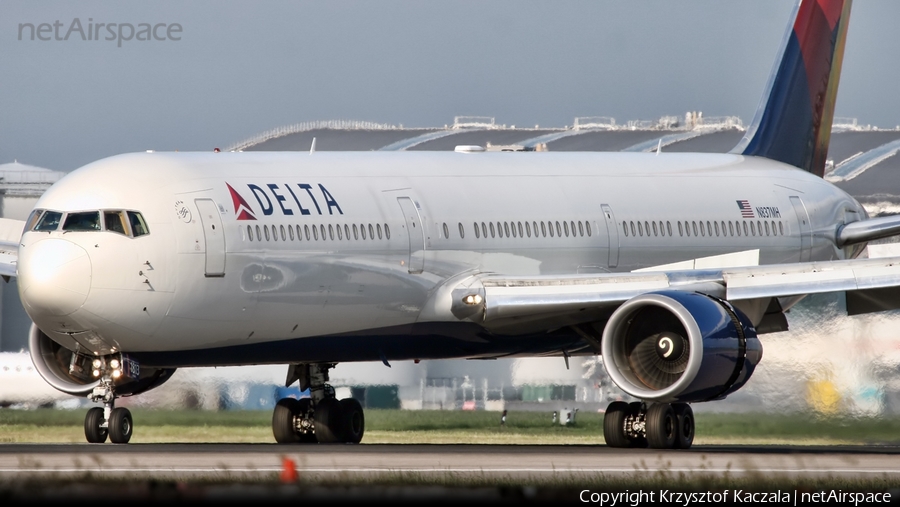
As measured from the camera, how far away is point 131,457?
17969 mm

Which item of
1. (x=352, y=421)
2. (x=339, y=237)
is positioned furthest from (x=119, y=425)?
(x=352, y=421)

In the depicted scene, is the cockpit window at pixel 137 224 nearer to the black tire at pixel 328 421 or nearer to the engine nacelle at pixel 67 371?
the engine nacelle at pixel 67 371

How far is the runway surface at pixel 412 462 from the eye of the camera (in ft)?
52.2

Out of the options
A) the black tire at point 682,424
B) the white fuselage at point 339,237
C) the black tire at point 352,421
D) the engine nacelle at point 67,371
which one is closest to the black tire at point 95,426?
the white fuselage at point 339,237

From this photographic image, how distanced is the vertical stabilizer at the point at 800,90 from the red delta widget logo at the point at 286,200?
411 inches

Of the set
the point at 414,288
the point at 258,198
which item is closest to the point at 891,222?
the point at 414,288

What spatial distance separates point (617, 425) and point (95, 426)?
21.9ft

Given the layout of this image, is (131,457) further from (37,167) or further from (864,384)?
(37,167)

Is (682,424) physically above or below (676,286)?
below

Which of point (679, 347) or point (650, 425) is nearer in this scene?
point (679, 347)

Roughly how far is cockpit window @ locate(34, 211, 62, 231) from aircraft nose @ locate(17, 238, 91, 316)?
1.11ft

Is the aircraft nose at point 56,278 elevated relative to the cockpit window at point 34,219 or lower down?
lower down

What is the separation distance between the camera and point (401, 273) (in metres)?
22.4

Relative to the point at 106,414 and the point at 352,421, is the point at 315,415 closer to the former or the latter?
the point at 352,421
